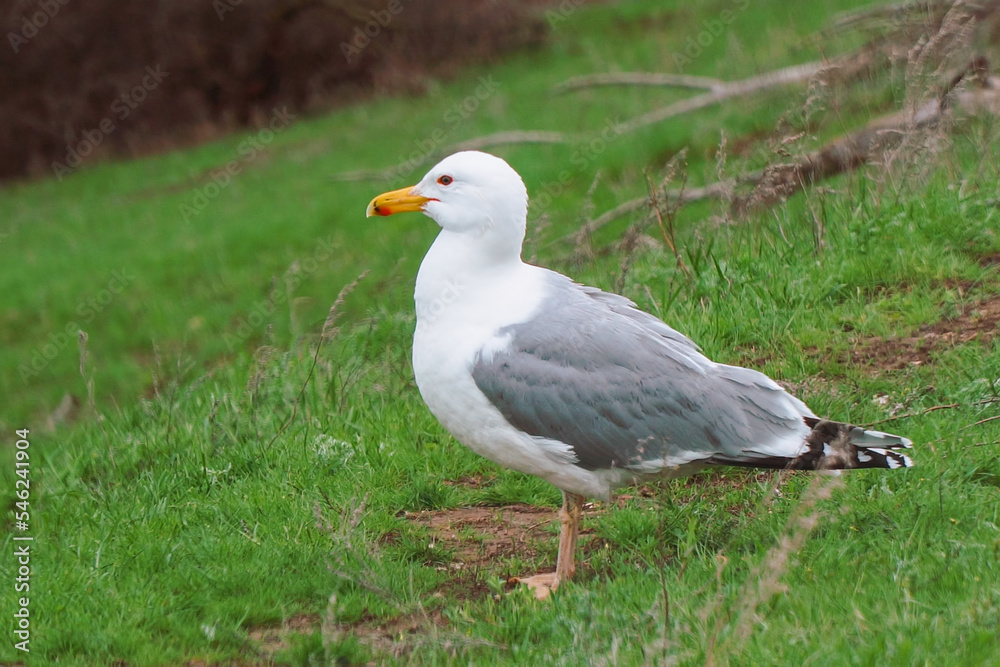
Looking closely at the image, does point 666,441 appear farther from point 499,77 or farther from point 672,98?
point 499,77

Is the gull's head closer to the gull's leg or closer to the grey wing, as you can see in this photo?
the grey wing

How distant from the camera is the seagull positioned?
4.53m

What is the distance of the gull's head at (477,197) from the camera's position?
4.80m

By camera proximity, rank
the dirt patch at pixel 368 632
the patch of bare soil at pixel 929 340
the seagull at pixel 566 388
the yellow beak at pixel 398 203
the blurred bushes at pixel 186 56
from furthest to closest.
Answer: the blurred bushes at pixel 186 56 < the patch of bare soil at pixel 929 340 < the yellow beak at pixel 398 203 < the seagull at pixel 566 388 < the dirt patch at pixel 368 632

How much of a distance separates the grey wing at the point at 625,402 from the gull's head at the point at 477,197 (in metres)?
0.48

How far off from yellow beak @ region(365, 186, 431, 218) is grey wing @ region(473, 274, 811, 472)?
76 centimetres

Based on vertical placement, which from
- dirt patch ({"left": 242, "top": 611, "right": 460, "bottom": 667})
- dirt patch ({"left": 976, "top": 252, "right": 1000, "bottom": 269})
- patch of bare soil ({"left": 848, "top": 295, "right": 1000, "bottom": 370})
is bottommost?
patch of bare soil ({"left": 848, "top": 295, "right": 1000, "bottom": 370})

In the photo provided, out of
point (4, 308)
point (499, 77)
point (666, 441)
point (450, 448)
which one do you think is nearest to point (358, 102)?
point (499, 77)

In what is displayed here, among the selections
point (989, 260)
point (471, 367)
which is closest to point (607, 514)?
point (471, 367)

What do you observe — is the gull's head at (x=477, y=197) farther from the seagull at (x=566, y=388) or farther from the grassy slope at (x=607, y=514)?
the grassy slope at (x=607, y=514)

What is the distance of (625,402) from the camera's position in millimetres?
4570

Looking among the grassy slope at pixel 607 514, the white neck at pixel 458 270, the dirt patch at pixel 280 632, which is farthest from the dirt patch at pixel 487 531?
the white neck at pixel 458 270

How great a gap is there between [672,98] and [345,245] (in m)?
5.22

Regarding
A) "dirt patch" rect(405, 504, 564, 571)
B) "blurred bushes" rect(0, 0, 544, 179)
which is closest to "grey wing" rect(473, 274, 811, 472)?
"dirt patch" rect(405, 504, 564, 571)
